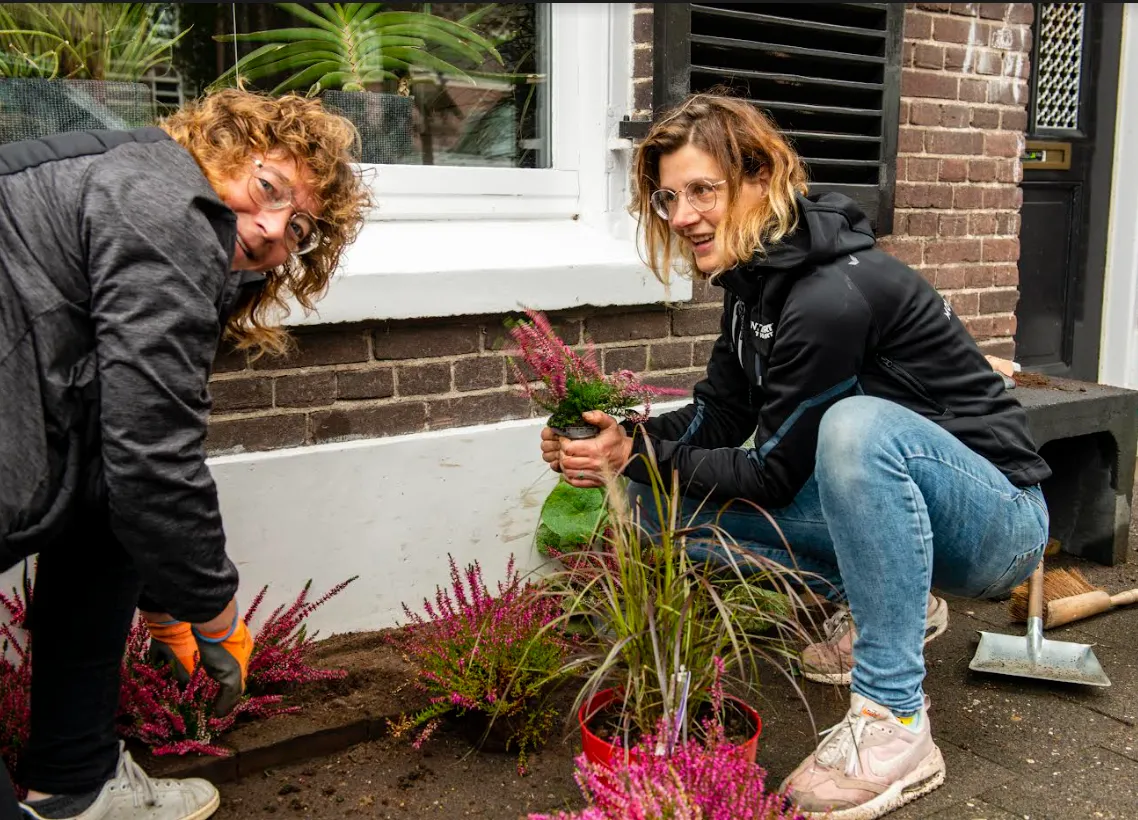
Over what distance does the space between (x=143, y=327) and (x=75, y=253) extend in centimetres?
17

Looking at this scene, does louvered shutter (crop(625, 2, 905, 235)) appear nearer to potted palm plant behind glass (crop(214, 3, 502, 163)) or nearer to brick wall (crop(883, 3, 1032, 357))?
brick wall (crop(883, 3, 1032, 357))

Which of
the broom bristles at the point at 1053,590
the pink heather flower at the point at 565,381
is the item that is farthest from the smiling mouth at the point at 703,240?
the broom bristles at the point at 1053,590

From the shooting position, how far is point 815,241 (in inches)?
90.8

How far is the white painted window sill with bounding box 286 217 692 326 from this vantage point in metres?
2.94

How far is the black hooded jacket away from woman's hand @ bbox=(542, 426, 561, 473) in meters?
0.18

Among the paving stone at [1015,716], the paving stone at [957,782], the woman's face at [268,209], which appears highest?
the woman's face at [268,209]

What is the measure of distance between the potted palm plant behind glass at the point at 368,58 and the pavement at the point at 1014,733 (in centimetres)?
198

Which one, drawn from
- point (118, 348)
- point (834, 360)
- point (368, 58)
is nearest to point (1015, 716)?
point (834, 360)

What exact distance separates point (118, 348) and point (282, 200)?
0.48 m

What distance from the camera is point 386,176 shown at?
128 inches

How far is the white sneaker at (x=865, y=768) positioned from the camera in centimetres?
217

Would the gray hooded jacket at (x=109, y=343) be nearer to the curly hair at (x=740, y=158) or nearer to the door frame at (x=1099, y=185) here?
the curly hair at (x=740, y=158)

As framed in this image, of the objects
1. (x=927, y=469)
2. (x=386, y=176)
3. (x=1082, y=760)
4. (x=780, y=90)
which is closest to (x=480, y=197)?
(x=386, y=176)

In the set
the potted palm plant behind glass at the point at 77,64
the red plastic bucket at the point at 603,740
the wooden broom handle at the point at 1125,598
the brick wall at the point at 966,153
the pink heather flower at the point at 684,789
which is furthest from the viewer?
the brick wall at the point at 966,153
